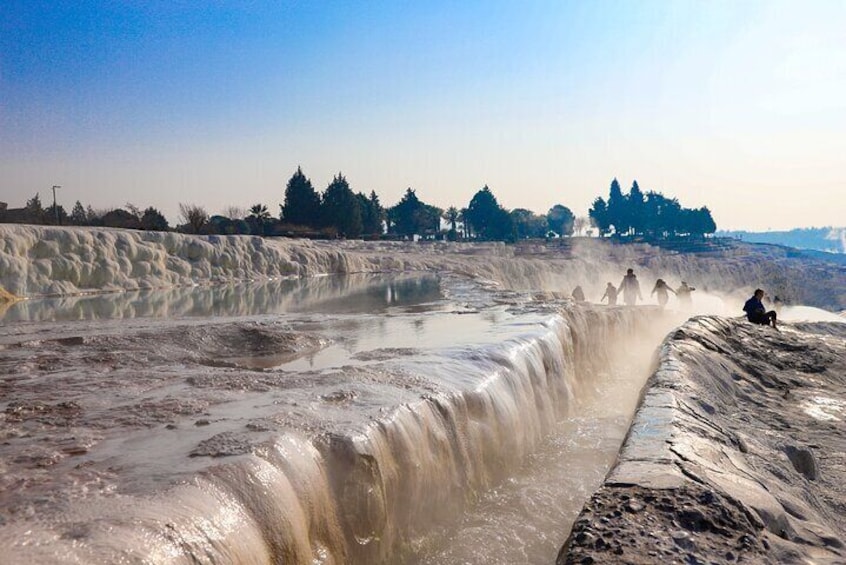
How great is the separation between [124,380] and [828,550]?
4875mm

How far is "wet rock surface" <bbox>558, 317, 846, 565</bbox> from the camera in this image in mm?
2545

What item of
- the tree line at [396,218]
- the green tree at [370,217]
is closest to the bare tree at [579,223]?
the tree line at [396,218]

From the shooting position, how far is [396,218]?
65.1m

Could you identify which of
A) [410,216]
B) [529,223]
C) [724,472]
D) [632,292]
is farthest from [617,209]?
[724,472]

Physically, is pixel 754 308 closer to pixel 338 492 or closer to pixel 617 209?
pixel 338 492

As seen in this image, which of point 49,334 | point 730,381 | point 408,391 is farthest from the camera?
point 49,334

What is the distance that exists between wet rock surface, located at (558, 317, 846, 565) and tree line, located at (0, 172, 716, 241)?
34.3 meters

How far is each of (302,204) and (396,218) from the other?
1659 centimetres

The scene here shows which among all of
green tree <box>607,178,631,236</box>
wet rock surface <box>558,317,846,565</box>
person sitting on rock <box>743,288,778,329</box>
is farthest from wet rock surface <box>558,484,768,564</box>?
green tree <box>607,178,631,236</box>

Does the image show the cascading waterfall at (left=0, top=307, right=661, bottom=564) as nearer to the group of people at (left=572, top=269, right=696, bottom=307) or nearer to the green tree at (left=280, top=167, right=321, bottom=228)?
the group of people at (left=572, top=269, right=696, bottom=307)

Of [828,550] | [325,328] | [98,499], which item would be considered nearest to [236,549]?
[98,499]

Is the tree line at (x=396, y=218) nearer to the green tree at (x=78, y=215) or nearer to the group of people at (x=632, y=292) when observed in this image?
the green tree at (x=78, y=215)

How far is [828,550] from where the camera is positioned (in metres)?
2.90

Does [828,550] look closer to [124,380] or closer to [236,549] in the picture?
[236,549]
